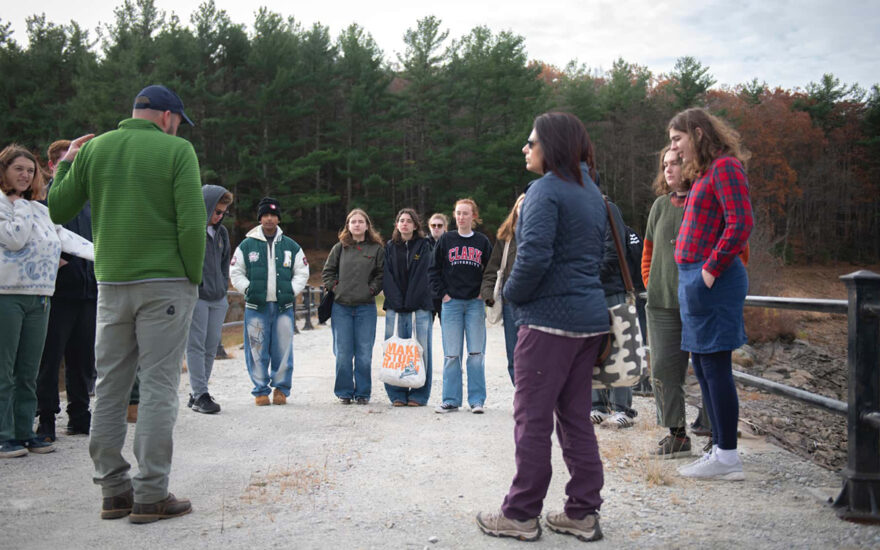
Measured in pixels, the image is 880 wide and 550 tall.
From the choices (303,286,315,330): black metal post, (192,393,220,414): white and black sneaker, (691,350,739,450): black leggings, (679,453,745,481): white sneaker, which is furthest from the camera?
(303,286,315,330): black metal post

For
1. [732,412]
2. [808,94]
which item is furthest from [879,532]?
[808,94]

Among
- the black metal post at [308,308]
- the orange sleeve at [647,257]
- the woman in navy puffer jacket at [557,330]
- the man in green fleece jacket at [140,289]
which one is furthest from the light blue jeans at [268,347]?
the black metal post at [308,308]

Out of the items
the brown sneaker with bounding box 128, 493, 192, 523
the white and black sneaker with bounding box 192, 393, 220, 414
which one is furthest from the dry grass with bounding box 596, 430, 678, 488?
the white and black sneaker with bounding box 192, 393, 220, 414

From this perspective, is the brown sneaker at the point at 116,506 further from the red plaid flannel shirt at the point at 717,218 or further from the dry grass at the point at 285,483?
the red plaid flannel shirt at the point at 717,218

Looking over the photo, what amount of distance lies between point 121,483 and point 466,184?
118 feet

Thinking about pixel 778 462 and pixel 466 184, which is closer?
Answer: pixel 778 462

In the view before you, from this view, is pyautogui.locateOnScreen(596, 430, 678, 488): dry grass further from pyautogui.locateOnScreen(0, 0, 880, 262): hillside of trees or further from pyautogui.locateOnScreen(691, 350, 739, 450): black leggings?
pyautogui.locateOnScreen(0, 0, 880, 262): hillside of trees

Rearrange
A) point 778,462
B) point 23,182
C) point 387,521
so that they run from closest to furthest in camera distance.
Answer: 1. point 387,521
2. point 778,462
3. point 23,182

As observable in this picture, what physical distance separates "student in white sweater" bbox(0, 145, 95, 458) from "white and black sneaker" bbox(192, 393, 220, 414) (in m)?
1.65

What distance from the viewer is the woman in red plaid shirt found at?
12.4 ft

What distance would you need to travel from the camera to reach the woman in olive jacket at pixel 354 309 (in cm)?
719

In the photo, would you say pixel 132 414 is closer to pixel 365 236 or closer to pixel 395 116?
pixel 365 236

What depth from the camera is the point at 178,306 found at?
359cm

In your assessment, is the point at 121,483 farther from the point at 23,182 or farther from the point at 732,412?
the point at 732,412
